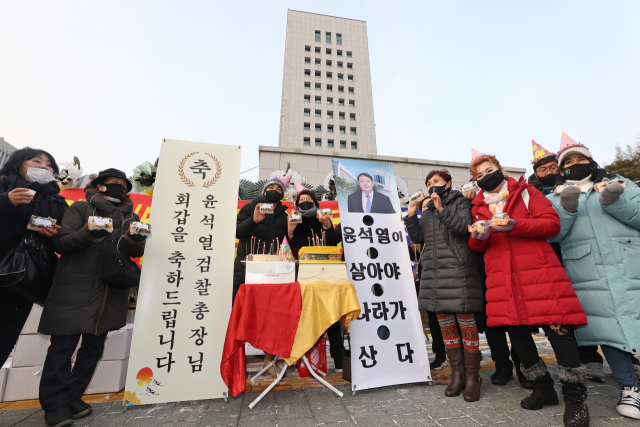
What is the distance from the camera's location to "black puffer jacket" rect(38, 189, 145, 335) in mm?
2336

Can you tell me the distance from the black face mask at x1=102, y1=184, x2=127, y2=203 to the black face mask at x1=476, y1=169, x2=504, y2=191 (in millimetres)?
3426

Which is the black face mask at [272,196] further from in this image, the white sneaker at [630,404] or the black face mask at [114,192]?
the white sneaker at [630,404]

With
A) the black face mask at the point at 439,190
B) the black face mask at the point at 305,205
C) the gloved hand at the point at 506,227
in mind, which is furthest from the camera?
the black face mask at the point at 305,205

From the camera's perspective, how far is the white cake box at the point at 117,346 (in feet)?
10.2

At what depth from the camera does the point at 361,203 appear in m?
3.39

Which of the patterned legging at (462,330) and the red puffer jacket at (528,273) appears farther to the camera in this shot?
the patterned legging at (462,330)

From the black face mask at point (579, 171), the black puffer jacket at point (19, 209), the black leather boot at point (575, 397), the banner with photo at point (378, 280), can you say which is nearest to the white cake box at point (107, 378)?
the black puffer jacket at point (19, 209)

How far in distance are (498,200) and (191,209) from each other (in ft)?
9.79

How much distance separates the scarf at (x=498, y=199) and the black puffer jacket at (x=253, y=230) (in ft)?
7.39

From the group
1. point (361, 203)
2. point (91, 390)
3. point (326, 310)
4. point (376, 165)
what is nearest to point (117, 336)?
point (91, 390)

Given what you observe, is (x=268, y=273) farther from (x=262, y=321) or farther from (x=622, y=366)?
(x=622, y=366)

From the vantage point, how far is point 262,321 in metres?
2.56

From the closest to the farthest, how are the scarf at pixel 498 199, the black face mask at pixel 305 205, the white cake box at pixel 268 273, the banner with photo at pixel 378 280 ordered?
the scarf at pixel 498 199 → the white cake box at pixel 268 273 → the banner with photo at pixel 378 280 → the black face mask at pixel 305 205

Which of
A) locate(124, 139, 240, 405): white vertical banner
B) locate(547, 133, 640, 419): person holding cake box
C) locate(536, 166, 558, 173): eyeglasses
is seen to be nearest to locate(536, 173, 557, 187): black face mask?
locate(536, 166, 558, 173): eyeglasses
